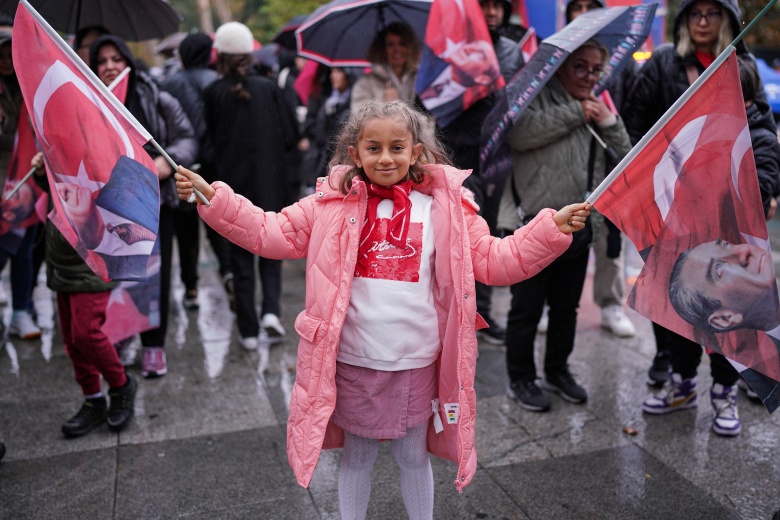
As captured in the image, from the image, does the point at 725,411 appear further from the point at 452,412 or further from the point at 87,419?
the point at 87,419

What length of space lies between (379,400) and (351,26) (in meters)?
3.72

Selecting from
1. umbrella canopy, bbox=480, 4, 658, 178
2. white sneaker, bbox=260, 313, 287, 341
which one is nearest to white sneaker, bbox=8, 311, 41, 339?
white sneaker, bbox=260, 313, 287, 341

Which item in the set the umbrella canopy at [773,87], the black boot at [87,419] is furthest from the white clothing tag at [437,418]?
the umbrella canopy at [773,87]

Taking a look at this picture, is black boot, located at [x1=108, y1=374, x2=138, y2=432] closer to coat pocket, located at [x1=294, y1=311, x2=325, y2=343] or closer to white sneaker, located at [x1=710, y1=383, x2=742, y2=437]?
coat pocket, located at [x1=294, y1=311, x2=325, y2=343]

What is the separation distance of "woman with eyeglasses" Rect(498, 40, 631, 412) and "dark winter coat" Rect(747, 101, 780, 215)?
63cm

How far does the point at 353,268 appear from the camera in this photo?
260 cm

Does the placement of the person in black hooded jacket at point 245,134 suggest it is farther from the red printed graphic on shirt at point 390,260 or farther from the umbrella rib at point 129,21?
the red printed graphic on shirt at point 390,260

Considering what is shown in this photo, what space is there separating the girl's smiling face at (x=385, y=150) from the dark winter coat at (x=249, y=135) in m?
2.87

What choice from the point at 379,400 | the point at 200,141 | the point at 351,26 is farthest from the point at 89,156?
the point at 351,26

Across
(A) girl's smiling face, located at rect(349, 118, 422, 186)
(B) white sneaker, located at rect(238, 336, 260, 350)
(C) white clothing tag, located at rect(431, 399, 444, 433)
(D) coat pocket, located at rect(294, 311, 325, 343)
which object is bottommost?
(B) white sneaker, located at rect(238, 336, 260, 350)

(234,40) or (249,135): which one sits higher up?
(234,40)

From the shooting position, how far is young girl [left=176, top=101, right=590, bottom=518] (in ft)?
8.57

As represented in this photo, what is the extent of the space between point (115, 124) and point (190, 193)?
52 centimetres

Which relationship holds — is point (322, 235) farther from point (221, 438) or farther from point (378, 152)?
point (221, 438)
